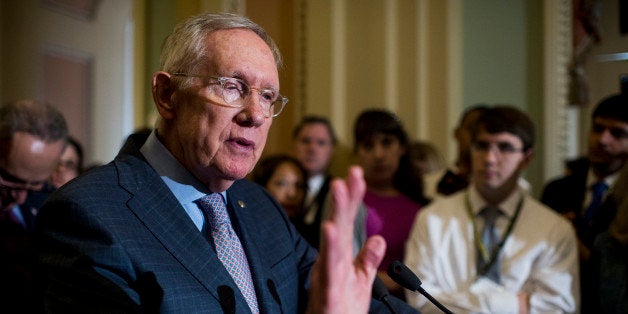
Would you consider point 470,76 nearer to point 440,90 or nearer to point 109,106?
point 440,90

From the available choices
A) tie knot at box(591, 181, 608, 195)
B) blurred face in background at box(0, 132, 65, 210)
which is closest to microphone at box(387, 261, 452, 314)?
blurred face in background at box(0, 132, 65, 210)

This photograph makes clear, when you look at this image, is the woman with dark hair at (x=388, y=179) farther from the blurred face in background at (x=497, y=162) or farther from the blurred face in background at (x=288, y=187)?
the blurred face in background at (x=497, y=162)

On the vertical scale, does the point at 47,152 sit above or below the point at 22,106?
below

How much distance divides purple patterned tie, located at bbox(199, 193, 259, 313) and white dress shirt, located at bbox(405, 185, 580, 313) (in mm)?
1034

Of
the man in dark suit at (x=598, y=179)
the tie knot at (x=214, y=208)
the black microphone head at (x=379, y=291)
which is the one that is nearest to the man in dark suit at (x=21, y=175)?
the tie knot at (x=214, y=208)

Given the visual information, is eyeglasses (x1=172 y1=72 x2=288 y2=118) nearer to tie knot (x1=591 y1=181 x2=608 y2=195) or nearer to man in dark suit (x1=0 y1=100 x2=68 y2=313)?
man in dark suit (x1=0 y1=100 x2=68 y2=313)

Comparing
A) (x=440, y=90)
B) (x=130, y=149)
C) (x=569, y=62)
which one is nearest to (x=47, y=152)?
(x=130, y=149)

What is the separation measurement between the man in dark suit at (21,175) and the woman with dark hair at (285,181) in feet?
3.49

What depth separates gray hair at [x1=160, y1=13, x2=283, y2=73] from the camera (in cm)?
133

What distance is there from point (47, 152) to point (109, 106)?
13.0 ft

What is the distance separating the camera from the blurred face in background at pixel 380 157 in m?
2.86

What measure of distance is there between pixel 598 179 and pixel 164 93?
2.00 meters

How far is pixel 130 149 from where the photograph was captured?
4.49 ft

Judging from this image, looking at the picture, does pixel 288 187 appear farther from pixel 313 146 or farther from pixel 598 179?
pixel 598 179
